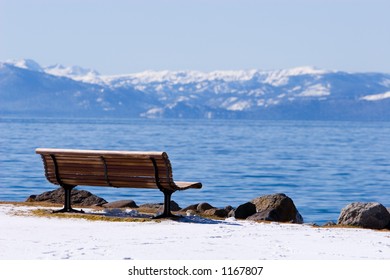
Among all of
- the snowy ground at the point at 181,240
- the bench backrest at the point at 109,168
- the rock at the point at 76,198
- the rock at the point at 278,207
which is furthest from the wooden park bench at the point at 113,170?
the rock at the point at 76,198

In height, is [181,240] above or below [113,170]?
below

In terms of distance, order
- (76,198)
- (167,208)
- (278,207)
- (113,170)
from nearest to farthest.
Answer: (167,208) → (113,170) → (278,207) → (76,198)

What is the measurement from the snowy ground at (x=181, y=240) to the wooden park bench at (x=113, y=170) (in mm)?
598

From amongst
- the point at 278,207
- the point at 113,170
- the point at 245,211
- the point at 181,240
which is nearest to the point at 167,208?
the point at 113,170

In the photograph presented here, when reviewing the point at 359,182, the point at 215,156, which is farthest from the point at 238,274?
the point at 215,156

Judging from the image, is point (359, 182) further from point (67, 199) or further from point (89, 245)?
point (89, 245)

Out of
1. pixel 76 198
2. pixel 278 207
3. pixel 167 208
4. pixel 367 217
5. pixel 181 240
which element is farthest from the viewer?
pixel 76 198

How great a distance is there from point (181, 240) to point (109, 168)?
3.12m

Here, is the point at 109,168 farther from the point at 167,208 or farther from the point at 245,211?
the point at 245,211

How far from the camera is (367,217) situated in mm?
15742

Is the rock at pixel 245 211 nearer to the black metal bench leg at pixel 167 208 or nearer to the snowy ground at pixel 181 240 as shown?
the snowy ground at pixel 181 240

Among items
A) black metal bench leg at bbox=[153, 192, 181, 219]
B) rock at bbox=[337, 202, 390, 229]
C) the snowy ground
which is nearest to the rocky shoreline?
rock at bbox=[337, 202, 390, 229]

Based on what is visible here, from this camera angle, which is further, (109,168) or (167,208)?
(109,168)

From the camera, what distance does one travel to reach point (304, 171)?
5847cm
